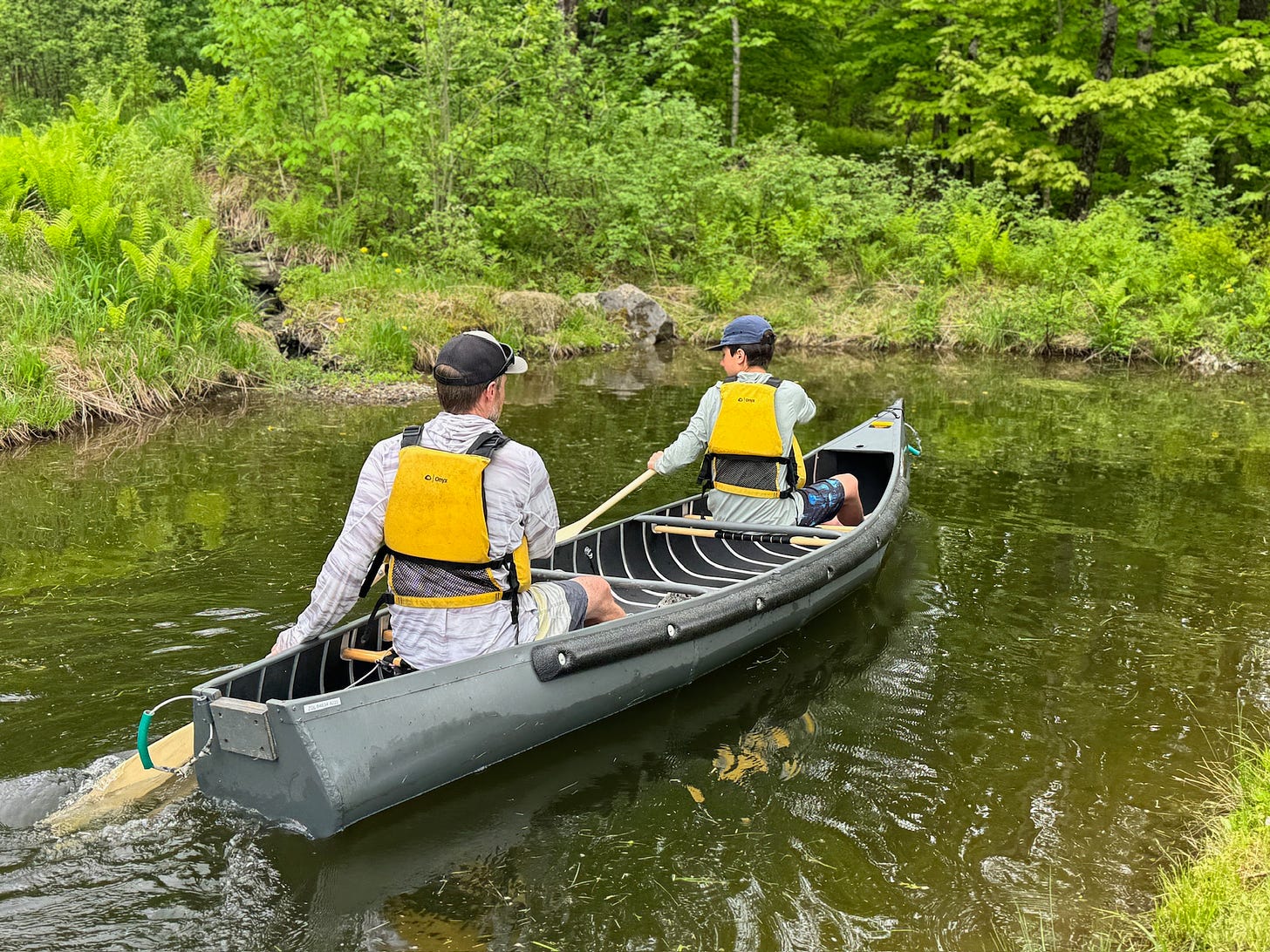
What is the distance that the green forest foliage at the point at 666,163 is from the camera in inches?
534

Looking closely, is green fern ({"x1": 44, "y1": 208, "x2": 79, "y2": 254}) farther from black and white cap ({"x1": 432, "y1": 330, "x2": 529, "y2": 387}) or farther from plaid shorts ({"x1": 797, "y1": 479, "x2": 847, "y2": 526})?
black and white cap ({"x1": 432, "y1": 330, "x2": 529, "y2": 387})

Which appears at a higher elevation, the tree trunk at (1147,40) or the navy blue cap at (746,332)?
the tree trunk at (1147,40)

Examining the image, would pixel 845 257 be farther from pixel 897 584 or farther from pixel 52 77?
pixel 52 77

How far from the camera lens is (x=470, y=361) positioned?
3842mm

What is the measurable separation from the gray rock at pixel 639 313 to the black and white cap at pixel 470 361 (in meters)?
12.3

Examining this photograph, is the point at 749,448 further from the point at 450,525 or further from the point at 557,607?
the point at 450,525

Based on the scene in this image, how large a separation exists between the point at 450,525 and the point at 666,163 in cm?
1397

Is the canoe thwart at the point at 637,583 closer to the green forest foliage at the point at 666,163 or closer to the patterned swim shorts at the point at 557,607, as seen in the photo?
the patterned swim shorts at the point at 557,607

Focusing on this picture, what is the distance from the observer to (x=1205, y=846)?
3816 mm

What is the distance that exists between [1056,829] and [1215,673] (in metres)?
1.97

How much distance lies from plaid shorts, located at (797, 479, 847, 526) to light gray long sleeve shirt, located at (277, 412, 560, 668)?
8.83 feet

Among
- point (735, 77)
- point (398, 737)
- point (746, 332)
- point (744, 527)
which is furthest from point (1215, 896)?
point (735, 77)

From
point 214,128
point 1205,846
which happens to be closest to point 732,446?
point 1205,846

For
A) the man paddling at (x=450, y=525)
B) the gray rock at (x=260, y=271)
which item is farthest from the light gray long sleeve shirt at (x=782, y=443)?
the gray rock at (x=260, y=271)
